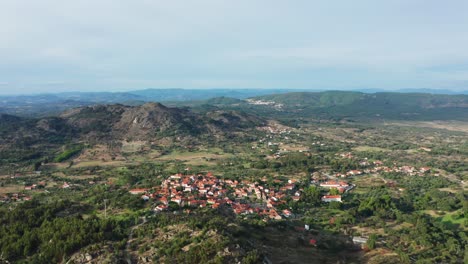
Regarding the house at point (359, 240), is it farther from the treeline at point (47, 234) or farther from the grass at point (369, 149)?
the grass at point (369, 149)

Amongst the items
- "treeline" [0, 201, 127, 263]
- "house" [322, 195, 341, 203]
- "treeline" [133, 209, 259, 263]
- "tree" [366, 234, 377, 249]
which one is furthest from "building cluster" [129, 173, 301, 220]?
"tree" [366, 234, 377, 249]

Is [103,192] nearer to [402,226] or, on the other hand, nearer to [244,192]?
[244,192]

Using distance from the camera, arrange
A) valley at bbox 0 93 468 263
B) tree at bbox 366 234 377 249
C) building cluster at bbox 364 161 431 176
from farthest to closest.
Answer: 1. building cluster at bbox 364 161 431 176
2. tree at bbox 366 234 377 249
3. valley at bbox 0 93 468 263

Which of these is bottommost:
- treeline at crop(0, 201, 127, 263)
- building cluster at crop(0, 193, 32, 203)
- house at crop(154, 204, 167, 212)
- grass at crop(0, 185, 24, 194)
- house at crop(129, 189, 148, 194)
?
grass at crop(0, 185, 24, 194)

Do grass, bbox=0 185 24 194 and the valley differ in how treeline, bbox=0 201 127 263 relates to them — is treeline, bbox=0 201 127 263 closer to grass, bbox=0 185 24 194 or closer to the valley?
the valley

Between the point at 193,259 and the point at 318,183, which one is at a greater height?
the point at 193,259

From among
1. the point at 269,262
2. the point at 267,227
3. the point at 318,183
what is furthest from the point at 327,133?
the point at 269,262

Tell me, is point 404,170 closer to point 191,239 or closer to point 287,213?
point 287,213

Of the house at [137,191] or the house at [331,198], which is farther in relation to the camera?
the house at [331,198]

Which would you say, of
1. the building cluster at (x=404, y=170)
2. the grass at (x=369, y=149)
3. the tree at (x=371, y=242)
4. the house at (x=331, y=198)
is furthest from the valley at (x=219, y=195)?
the house at (x=331, y=198)

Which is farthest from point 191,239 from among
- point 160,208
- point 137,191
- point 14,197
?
point 14,197

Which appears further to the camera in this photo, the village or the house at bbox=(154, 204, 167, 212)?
the village
